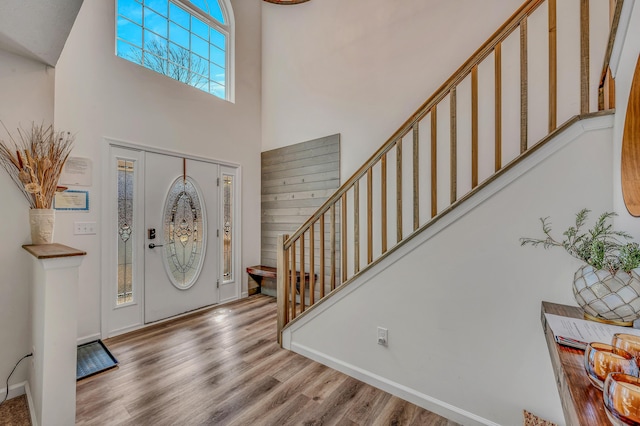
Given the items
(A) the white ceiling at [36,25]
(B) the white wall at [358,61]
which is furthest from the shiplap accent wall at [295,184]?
(A) the white ceiling at [36,25]

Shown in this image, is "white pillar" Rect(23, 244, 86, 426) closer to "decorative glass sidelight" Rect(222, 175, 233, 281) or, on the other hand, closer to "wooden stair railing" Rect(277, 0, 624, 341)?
"wooden stair railing" Rect(277, 0, 624, 341)

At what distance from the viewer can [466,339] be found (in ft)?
Result: 5.49

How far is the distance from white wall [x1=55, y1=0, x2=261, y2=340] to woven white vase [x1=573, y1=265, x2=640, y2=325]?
3818 mm

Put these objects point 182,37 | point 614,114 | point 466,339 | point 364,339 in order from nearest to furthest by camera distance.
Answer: point 614,114, point 466,339, point 364,339, point 182,37

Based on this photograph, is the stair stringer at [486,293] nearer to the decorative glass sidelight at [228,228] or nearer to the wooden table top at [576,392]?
the wooden table top at [576,392]

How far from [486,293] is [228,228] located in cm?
339

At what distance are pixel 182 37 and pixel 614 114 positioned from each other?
4.44 m

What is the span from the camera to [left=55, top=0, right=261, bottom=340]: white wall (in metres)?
2.68

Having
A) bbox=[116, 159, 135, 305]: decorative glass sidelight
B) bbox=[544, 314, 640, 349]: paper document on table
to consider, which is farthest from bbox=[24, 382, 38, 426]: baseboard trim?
bbox=[544, 314, 640, 349]: paper document on table

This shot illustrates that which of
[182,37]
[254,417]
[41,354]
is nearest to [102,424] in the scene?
[41,354]

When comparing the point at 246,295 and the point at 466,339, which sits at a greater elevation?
the point at 466,339

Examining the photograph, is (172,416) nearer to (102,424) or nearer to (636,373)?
(102,424)

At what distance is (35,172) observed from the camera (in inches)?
80.1

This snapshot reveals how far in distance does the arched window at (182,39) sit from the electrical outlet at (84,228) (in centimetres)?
191
